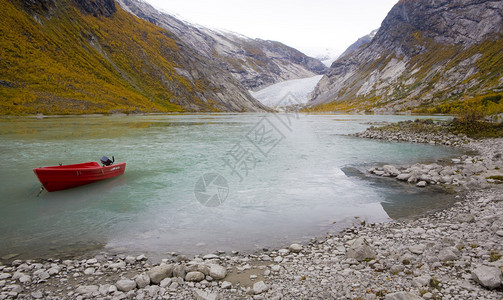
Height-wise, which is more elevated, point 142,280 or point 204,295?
point 142,280

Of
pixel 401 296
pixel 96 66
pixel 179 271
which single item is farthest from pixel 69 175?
pixel 96 66

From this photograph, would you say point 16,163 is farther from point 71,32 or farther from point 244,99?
point 244,99

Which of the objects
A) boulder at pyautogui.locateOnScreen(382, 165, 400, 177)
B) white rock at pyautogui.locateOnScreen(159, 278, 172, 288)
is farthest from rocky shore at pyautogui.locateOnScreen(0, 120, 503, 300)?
boulder at pyautogui.locateOnScreen(382, 165, 400, 177)

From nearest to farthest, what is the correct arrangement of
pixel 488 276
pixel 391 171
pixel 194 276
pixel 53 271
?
1. pixel 488 276
2. pixel 194 276
3. pixel 53 271
4. pixel 391 171

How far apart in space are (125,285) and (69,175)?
37.0ft

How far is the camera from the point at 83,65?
3964 inches

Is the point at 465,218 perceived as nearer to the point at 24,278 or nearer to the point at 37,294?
the point at 37,294

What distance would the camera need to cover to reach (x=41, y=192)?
1498 centimetres

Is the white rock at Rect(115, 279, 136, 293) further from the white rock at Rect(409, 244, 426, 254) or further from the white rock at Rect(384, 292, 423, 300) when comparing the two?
the white rock at Rect(409, 244, 426, 254)

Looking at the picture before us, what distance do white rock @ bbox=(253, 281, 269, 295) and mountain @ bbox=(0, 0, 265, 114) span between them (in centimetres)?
7768

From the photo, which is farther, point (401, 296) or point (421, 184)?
point (421, 184)

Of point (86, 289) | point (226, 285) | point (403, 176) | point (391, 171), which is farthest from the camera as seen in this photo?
point (391, 171)

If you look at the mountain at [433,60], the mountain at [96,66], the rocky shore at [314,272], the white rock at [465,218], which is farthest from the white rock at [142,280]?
the mountain at [433,60]

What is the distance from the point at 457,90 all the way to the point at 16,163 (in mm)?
125366
